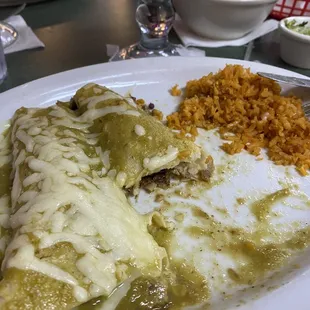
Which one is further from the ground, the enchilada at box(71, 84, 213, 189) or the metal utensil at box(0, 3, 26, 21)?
the enchilada at box(71, 84, 213, 189)

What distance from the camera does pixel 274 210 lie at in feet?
5.02

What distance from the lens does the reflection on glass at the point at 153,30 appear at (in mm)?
2320

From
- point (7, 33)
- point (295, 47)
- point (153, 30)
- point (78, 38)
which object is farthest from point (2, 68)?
point (295, 47)

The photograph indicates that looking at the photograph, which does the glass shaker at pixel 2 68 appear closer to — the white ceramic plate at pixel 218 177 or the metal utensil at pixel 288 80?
the white ceramic plate at pixel 218 177

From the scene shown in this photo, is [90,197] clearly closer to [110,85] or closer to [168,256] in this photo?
[168,256]

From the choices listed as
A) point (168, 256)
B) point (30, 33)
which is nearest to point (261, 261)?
point (168, 256)

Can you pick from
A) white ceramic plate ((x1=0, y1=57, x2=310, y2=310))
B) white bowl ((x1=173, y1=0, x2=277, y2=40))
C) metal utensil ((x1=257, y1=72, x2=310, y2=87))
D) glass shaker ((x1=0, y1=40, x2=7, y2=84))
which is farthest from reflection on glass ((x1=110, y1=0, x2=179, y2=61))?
metal utensil ((x1=257, y1=72, x2=310, y2=87))

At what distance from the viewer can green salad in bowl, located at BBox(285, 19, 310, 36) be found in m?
2.37

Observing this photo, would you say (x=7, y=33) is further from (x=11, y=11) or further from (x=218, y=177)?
(x=218, y=177)

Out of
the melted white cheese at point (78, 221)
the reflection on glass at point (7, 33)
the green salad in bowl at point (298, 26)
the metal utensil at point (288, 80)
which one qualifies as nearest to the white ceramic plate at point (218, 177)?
the metal utensil at point (288, 80)

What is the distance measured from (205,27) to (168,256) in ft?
5.12

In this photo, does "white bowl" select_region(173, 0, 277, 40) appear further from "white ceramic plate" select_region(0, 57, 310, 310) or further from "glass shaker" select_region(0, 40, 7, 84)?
"glass shaker" select_region(0, 40, 7, 84)

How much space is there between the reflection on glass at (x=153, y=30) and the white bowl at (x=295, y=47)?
61 cm

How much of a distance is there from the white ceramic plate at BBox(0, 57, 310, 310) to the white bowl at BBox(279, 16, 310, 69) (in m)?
0.36
